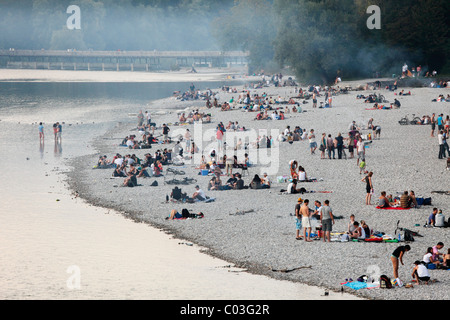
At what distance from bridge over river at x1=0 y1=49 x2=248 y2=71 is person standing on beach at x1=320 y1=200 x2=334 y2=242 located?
127913mm

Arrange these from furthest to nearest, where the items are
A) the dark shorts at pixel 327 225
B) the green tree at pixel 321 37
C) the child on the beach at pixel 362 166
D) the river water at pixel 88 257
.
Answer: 1. the green tree at pixel 321 37
2. the child on the beach at pixel 362 166
3. the dark shorts at pixel 327 225
4. the river water at pixel 88 257

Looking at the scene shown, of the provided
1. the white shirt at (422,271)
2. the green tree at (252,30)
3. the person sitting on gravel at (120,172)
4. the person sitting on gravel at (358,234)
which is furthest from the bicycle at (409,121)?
the green tree at (252,30)

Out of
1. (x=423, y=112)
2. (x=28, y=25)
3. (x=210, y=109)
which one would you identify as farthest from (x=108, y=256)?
(x=28, y=25)

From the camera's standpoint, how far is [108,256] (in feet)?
73.1

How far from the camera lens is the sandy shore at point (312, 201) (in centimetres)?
1950

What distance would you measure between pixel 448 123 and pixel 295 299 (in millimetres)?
21822

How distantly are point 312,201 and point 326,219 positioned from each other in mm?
4931

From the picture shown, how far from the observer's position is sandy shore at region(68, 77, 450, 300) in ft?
64.0

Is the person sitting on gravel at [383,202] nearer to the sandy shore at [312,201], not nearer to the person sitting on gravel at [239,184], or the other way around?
the sandy shore at [312,201]

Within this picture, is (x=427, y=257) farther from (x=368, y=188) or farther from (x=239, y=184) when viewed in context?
(x=239, y=184)

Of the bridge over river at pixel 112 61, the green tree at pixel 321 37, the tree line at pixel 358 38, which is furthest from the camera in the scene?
the bridge over river at pixel 112 61

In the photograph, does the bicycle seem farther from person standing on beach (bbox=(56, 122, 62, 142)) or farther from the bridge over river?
the bridge over river

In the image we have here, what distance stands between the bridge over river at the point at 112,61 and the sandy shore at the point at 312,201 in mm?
112453

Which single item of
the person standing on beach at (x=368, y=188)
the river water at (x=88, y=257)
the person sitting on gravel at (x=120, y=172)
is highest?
the person sitting on gravel at (x=120, y=172)
